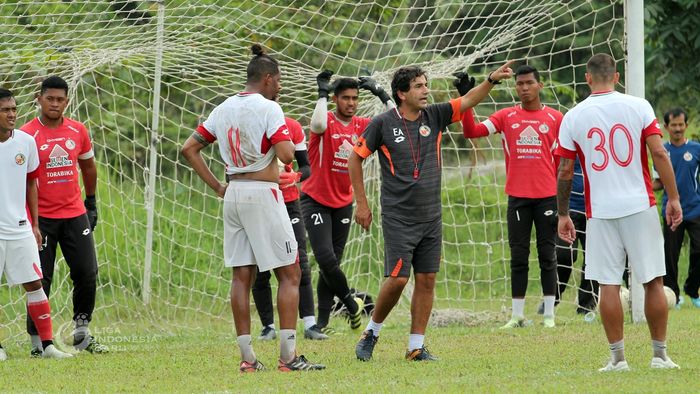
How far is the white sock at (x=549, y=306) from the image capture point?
9898mm

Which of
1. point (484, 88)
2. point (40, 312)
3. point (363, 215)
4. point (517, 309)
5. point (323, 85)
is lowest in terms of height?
point (517, 309)

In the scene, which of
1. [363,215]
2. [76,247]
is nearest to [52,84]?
[76,247]

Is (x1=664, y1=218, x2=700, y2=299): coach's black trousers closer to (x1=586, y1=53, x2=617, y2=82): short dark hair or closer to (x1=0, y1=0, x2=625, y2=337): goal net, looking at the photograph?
(x1=0, y1=0, x2=625, y2=337): goal net

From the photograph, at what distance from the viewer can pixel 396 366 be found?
7.34 metres

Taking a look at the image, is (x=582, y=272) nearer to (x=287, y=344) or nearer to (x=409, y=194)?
(x=409, y=194)

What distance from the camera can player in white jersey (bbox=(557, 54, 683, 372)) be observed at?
6680 millimetres

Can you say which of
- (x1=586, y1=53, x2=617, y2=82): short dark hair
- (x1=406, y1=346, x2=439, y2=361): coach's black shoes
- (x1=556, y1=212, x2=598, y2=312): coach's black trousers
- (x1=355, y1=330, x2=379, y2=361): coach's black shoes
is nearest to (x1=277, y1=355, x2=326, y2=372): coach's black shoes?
(x1=355, y1=330, x2=379, y2=361): coach's black shoes

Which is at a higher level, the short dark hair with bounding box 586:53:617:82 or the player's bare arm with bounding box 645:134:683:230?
the short dark hair with bounding box 586:53:617:82

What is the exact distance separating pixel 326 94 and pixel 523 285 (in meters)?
2.57

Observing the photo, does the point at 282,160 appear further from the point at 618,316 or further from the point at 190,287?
the point at 190,287

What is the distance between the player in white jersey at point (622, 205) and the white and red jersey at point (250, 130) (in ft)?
6.23

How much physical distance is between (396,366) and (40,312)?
3.03 meters

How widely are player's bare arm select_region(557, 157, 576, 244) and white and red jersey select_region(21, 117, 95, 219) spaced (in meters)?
4.04

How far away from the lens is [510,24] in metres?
10.9
